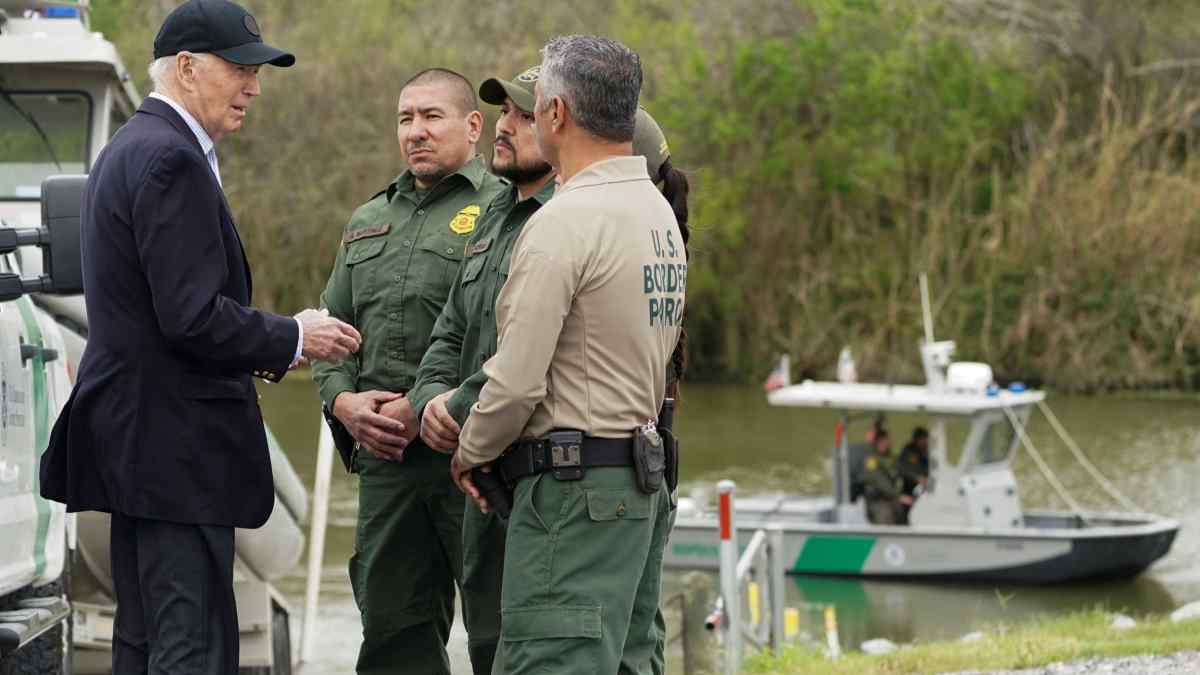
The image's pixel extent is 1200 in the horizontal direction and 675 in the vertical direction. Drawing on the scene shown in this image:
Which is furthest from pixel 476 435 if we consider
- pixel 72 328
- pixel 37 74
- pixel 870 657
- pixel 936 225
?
pixel 936 225

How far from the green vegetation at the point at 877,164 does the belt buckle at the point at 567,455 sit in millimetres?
30209

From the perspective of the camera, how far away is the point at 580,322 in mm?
4449

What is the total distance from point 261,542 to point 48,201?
11.5 feet

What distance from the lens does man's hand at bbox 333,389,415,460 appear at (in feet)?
17.5

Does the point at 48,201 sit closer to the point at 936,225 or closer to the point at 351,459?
the point at 351,459

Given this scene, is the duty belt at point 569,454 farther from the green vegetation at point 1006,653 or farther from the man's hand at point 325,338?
the green vegetation at point 1006,653

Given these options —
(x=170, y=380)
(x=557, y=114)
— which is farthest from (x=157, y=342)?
(x=557, y=114)

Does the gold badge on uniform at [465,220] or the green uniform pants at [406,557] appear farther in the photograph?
the gold badge on uniform at [465,220]

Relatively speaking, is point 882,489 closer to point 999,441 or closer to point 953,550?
point 953,550

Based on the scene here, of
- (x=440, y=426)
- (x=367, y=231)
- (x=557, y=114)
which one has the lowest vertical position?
(x=440, y=426)

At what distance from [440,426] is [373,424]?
1.80 feet

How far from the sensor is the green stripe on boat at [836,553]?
1906cm

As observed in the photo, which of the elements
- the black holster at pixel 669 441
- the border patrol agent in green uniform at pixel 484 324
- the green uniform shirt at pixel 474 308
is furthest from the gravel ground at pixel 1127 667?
the green uniform shirt at pixel 474 308

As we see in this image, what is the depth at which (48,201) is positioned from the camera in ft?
16.4
